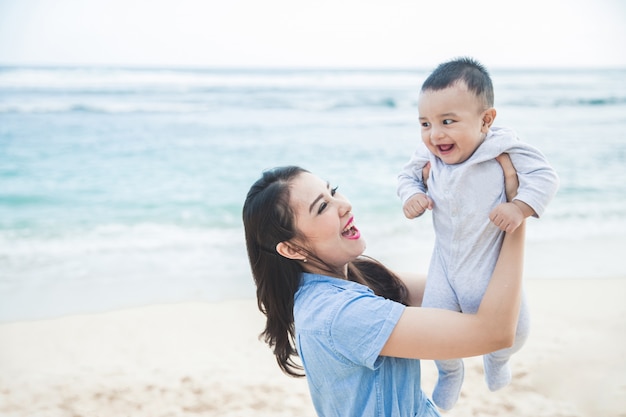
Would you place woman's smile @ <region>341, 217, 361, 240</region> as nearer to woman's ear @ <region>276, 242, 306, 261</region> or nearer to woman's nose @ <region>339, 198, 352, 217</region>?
woman's nose @ <region>339, 198, 352, 217</region>

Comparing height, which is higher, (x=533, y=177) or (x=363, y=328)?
(x=533, y=177)

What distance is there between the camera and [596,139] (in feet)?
41.4

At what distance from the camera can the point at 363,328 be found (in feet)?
4.98

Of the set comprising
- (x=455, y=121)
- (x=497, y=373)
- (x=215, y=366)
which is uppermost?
(x=455, y=121)

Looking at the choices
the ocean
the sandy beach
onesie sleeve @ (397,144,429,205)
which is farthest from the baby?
the ocean

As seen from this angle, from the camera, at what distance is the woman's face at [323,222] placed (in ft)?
5.65

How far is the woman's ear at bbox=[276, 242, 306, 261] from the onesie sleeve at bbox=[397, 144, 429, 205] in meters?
0.37

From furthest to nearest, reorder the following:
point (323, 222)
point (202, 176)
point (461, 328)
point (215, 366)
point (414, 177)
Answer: point (202, 176)
point (215, 366)
point (414, 177)
point (323, 222)
point (461, 328)

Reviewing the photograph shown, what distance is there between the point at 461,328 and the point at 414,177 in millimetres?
573

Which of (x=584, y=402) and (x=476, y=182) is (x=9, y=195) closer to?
(x=584, y=402)

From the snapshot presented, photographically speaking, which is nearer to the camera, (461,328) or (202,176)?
(461,328)

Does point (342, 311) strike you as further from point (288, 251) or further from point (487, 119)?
point (487, 119)

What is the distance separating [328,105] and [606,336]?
14985mm

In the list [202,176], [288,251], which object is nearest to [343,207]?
[288,251]
